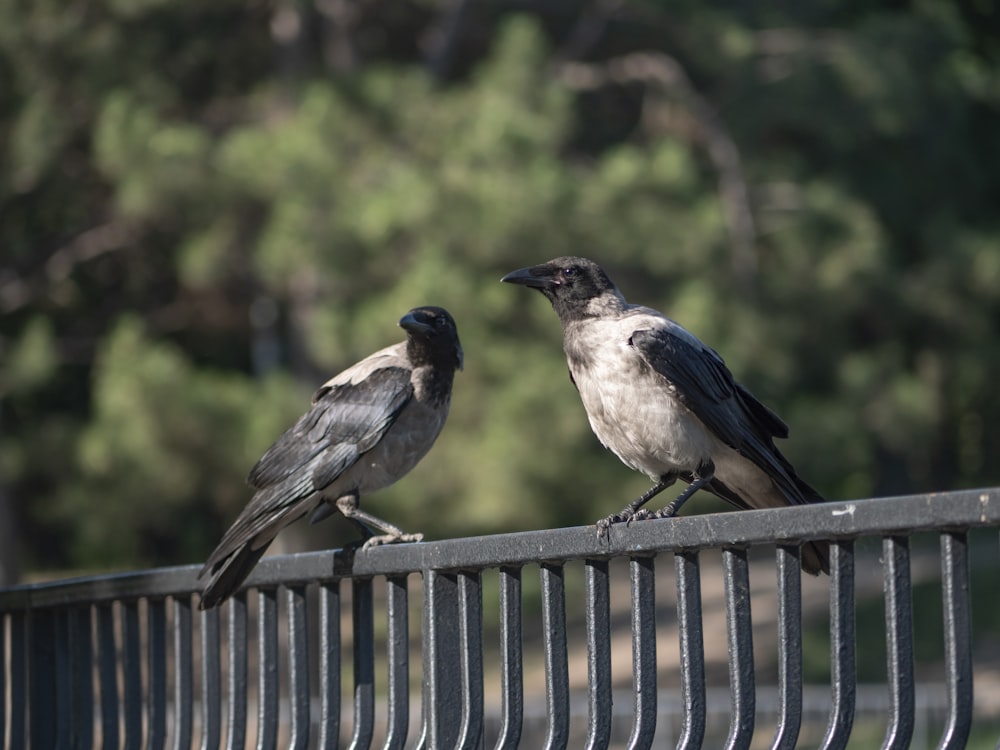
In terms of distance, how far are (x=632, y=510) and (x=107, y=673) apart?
162cm

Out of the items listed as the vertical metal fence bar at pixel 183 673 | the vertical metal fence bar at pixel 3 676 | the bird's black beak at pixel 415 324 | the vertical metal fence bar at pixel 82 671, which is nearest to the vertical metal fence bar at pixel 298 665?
the vertical metal fence bar at pixel 183 673

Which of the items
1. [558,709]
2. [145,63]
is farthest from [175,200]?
[558,709]

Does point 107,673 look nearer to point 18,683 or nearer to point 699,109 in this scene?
point 18,683

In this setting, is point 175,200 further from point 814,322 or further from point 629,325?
point 629,325

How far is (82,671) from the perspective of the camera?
14.8ft

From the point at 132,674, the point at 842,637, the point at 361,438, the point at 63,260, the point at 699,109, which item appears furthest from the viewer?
the point at 699,109

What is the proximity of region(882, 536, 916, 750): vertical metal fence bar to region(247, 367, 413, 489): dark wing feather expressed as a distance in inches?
93.7

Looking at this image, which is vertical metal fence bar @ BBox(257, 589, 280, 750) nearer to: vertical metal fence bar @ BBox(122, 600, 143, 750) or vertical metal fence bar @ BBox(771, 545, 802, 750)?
vertical metal fence bar @ BBox(122, 600, 143, 750)

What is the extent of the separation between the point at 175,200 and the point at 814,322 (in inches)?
251

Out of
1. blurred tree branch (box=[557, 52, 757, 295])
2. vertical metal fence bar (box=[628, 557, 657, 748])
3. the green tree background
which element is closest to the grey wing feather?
vertical metal fence bar (box=[628, 557, 657, 748])

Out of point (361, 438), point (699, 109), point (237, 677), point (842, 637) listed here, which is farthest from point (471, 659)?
point (699, 109)

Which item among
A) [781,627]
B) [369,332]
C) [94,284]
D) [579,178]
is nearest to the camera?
[781,627]

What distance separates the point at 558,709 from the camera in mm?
3264

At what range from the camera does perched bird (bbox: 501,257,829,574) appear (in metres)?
4.41
